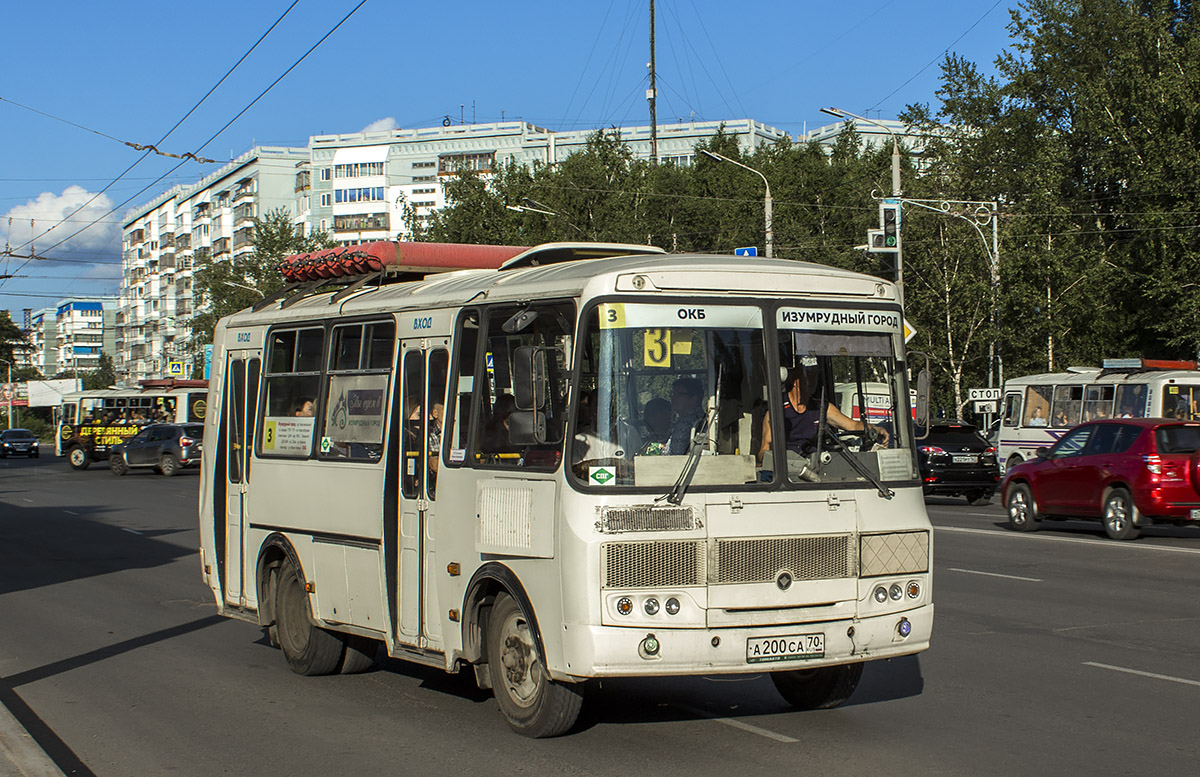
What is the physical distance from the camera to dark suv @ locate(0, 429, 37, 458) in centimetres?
7081

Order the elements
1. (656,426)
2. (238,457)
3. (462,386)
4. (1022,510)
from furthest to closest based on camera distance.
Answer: (1022,510)
(238,457)
(462,386)
(656,426)

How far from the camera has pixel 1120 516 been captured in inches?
746

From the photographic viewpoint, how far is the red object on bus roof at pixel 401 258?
396 inches

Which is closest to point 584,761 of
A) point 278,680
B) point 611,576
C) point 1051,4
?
point 611,576

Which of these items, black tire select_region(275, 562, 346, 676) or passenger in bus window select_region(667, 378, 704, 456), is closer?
passenger in bus window select_region(667, 378, 704, 456)

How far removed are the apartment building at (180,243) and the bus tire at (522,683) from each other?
304 ft

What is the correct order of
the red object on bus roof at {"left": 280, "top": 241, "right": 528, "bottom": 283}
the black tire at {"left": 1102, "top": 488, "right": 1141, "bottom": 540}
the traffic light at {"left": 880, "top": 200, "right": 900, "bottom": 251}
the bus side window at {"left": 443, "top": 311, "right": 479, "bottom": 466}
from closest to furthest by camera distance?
1. the bus side window at {"left": 443, "top": 311, "right": 479, "bottom": 466}
2. the red object on bus roof at {"left": 280, "top": 241, "right": 528, "bottom": 283}
3. the black tire at {"left": 1102, "top": 488, "right": 1141, "bottom": 540}
4. the traffic light at {"left": 880, "top": 200, "right": 900, "bottom": 251}

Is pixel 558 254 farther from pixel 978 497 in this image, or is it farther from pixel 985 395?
pixel 985 395

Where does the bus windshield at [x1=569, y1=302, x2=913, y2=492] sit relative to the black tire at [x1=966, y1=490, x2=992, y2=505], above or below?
above

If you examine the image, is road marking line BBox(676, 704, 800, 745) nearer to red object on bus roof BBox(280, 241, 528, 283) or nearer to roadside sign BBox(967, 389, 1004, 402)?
red object on bus roof BBox(280, 241, 528, 283)

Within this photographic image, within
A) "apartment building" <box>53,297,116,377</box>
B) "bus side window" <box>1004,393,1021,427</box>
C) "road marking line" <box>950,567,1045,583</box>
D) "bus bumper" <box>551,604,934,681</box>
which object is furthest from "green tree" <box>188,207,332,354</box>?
Answer: "apartment building" <box>53,297,116,377</box>

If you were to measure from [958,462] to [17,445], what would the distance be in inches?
2228

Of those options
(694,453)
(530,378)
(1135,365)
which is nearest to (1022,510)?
(1135,365)

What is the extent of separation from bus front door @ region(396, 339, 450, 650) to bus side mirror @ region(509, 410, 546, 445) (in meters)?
0.95
